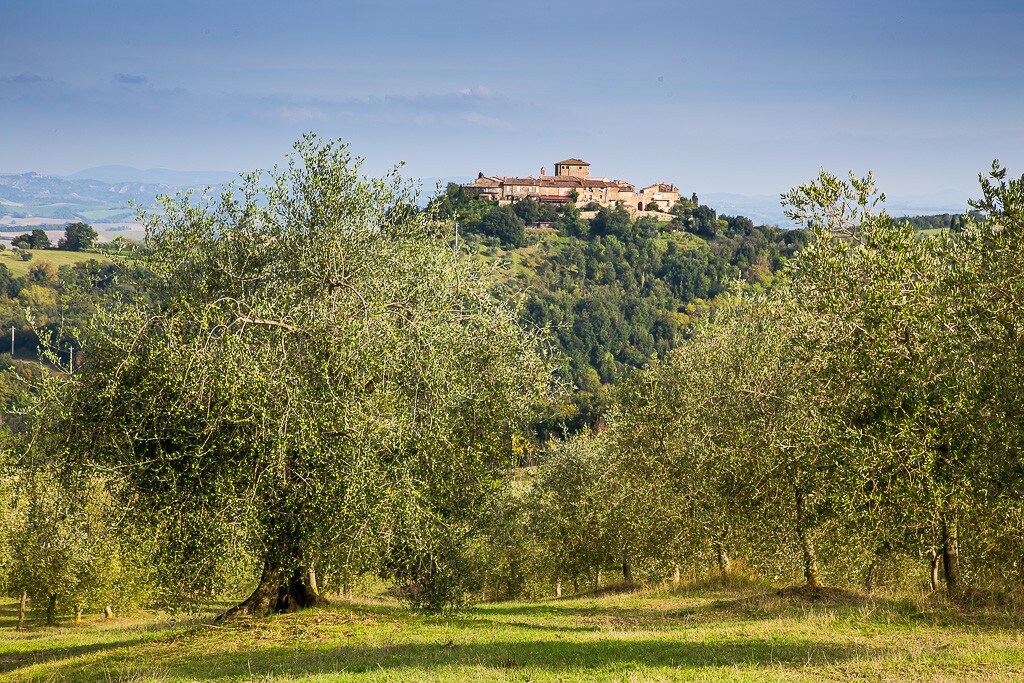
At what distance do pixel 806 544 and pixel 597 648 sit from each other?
7583mm

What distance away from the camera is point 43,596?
34.3m

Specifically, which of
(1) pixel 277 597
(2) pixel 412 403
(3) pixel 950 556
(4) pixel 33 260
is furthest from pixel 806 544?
(4) pixel 33 260

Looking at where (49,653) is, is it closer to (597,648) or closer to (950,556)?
(597,648)

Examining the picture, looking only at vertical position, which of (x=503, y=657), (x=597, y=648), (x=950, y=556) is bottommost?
(x=597, y=648)

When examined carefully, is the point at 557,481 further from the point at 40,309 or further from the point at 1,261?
the point at 1,261

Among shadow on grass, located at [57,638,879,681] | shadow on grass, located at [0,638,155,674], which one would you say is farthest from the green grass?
shadow on grass, located at [57,638,879,681]

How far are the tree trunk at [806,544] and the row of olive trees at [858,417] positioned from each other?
89 millimetres

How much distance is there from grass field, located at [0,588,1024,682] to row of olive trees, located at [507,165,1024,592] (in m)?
1.77

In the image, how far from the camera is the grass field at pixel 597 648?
42.6ft

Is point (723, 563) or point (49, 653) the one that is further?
point (723, 563)

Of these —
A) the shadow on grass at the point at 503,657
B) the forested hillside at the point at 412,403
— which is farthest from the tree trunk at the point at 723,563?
the shadow on grass at the point at 503,657

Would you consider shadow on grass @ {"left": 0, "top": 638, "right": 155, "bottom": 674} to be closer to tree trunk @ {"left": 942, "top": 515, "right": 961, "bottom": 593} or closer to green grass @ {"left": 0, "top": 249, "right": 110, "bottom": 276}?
tree trunk @ {"left": 942, "top": 515, "right": 961, "bottom": 593}

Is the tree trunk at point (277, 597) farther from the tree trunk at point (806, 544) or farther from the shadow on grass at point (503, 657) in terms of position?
the tree trunk at point (806, 544)

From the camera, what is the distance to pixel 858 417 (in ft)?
55.9
